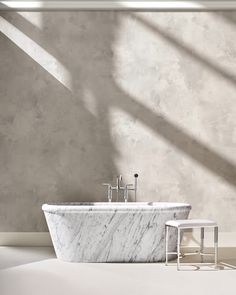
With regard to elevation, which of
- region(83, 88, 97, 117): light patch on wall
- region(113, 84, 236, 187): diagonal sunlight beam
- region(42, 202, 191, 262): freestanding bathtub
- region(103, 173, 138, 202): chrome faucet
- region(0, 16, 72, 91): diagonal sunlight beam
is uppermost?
region(0, 16, 72, 91): diagonal sunlight beam

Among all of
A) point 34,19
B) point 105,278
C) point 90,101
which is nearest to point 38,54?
point 34,19

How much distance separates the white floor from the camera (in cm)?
408

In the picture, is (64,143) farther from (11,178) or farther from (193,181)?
(193,181)

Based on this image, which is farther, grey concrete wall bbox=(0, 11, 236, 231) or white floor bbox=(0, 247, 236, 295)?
grey concrete wall bbox=(0, 11, 236, 231)

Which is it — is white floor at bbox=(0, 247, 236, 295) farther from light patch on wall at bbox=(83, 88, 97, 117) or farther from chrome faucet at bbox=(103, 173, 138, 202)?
light patch on wall at bbox=(83, 88, 97, 117)

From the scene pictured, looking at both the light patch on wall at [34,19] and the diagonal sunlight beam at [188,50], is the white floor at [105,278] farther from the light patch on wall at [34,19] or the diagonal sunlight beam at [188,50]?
the light patch on wall at [34,19]

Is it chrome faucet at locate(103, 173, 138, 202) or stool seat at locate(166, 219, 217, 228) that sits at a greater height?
chrome faucet at locate(103, 173, 138, 202)

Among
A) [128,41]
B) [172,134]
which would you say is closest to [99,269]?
[172,134]

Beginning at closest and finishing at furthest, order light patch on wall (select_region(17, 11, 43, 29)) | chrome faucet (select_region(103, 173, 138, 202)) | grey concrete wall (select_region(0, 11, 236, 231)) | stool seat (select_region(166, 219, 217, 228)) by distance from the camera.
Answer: stool seat (select_region(166, 219, 217, 228)), chrome faucet (select_region(103, 173, 138, 202)), grey concrete wall (select_region(0, 11, 236, 231)), light patch on wall (select_region(17, 11, 43, 29))

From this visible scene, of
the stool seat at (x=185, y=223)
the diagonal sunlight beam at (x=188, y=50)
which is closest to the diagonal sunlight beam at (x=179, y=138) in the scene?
the diagonal sunlight beam at (x=188, y=50)

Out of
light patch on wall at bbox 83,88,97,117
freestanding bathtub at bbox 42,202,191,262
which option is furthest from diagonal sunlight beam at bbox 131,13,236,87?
freestanding bathtub at bbox 42,202,191,262

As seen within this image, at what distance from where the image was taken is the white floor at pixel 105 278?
4078 mm

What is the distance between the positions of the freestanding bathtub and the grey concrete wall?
1.09 meters

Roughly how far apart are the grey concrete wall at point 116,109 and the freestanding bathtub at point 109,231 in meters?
1.09
